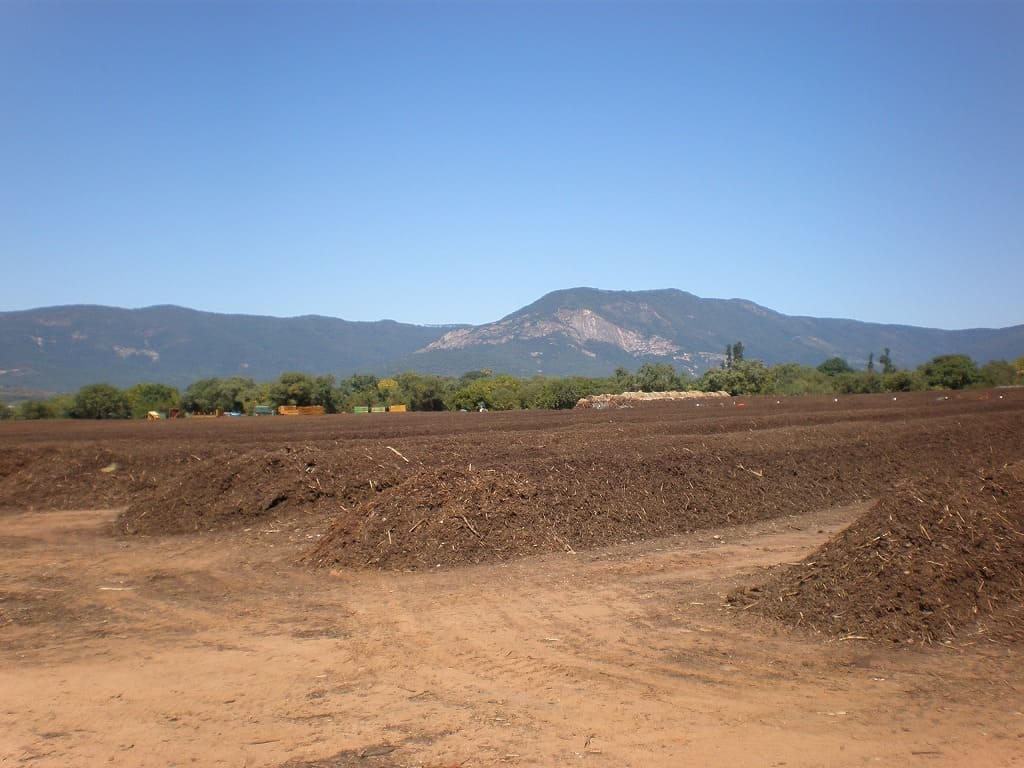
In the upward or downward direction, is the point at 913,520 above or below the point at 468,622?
above

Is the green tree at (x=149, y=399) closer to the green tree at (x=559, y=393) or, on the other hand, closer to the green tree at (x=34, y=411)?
the green tree at (x=34, y=411)

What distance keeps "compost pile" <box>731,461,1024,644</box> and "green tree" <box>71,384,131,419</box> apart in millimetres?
76872

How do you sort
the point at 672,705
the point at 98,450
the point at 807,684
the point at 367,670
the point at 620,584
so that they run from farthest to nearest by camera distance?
the point at 98,450
the point at 620,584
the point at 367,670
the point at 807,684
the point at 672,705

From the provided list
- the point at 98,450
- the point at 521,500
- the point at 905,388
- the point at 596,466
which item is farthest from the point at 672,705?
the point at 905,388

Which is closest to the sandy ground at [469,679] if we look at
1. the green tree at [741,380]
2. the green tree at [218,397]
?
the green tree at [218,397]

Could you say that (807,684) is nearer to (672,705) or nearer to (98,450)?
(672,705)

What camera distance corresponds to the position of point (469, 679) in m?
6.84

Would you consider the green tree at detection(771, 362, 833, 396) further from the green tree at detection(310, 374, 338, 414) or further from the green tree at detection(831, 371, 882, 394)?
the green tree at detection(310, 374, 338, 414)

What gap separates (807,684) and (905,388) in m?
87.1

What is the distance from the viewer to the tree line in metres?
76.6

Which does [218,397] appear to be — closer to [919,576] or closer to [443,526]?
[443,526]

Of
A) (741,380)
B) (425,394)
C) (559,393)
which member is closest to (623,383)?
(741,380)

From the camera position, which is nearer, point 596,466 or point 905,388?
point 596,466

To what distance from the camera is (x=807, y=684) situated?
21.2ft
